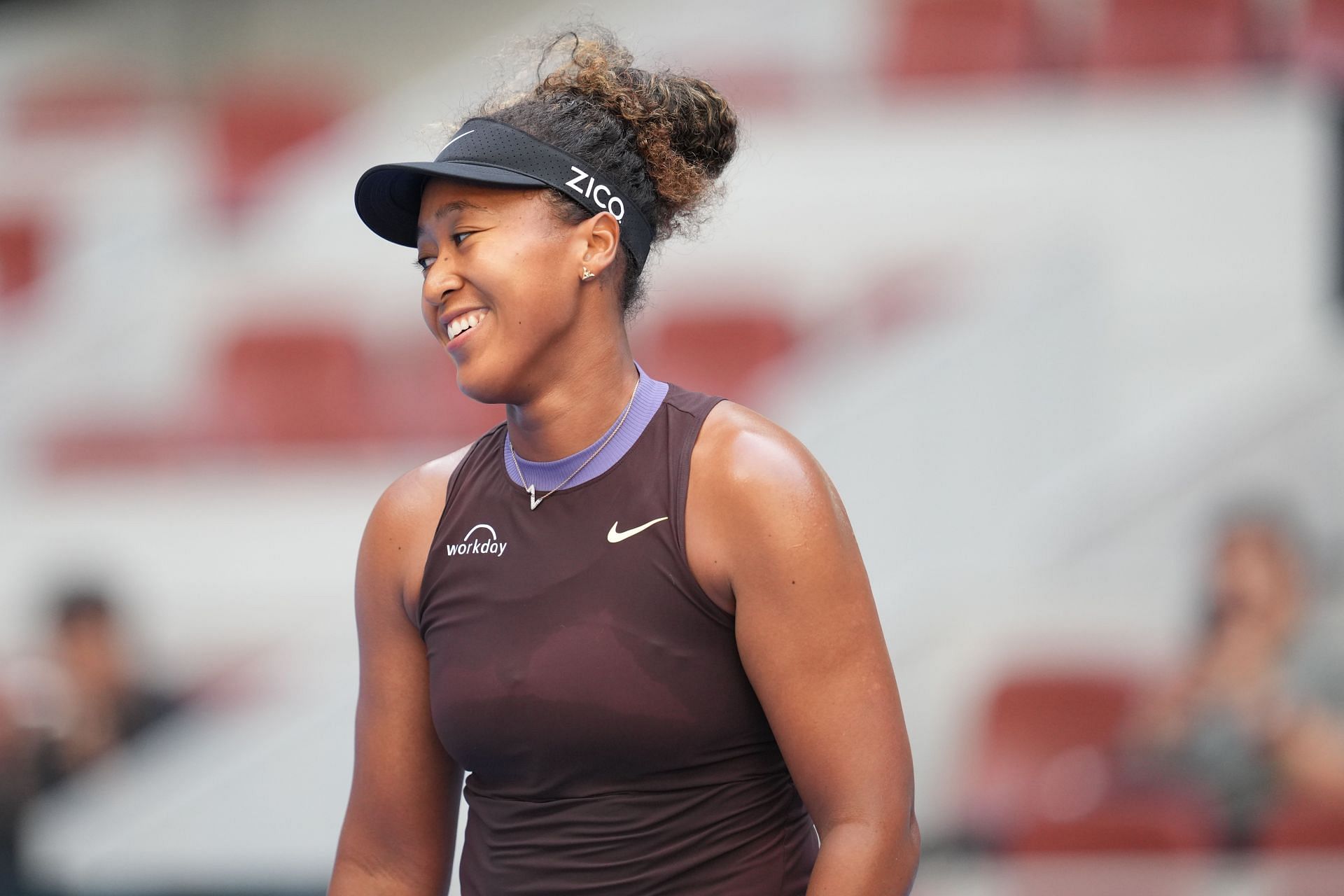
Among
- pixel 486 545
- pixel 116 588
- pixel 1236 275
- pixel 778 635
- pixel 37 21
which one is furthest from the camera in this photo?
pixel 37 21

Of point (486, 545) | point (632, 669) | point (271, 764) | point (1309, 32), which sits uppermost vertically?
point (1309, 32)

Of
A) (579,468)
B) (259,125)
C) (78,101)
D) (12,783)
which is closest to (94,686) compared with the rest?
(12,783)

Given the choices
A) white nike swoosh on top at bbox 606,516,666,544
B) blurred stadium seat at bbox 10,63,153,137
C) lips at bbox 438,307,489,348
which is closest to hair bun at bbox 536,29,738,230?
lips at bbox 438,307,489,348

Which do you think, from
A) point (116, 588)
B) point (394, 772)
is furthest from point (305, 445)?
point (394, 772)

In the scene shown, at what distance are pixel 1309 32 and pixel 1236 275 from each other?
1.02 meters

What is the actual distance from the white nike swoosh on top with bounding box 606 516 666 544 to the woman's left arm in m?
0.04

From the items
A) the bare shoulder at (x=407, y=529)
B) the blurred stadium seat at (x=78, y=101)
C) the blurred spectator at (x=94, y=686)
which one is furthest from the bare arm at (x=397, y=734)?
the blurred stadium seat at (x=78, y=101)

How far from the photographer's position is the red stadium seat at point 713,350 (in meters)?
5.09

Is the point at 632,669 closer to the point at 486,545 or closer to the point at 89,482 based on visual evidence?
Answer: the point at 486,545

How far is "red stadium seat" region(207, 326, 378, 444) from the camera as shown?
5238mm

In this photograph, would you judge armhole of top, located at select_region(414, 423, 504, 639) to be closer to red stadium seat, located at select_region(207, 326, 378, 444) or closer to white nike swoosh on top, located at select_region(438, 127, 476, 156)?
white nike swoosh on top, located at select_region(438, 127, 476, 156)

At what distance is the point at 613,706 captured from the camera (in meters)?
1.38

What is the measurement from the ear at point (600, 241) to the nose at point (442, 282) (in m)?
0.12

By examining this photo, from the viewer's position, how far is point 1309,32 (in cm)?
551
